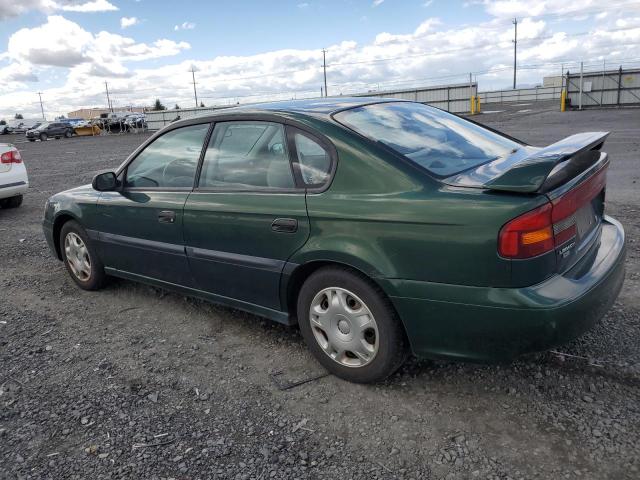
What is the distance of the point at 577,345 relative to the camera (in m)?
3.27

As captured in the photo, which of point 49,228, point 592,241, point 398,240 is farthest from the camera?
point 49,228

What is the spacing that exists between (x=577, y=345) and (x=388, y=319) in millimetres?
1331

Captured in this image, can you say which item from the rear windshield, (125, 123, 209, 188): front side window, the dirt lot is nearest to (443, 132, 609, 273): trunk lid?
the rear windshield

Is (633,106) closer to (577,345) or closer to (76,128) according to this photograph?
(577,345)

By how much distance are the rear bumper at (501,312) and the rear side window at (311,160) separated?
0.72 m

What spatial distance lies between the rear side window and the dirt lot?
1.18 meters

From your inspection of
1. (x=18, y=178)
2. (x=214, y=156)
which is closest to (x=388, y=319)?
(x=214, y=156)

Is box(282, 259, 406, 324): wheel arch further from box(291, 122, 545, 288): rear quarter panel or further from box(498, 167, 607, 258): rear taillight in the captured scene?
box(498, 167, 607, 258): rear taillight

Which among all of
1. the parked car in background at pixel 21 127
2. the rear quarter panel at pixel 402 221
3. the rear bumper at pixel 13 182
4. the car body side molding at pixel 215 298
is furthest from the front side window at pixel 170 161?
the parked car in background at pixel 21 127

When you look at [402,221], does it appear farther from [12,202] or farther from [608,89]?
[608,89]

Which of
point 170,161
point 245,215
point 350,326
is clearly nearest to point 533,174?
point 350,326

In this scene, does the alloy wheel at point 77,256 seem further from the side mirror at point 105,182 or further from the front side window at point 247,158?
the front side window at point 247,158

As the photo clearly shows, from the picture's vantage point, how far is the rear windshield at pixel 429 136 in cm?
293

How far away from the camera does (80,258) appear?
4.82 metres
